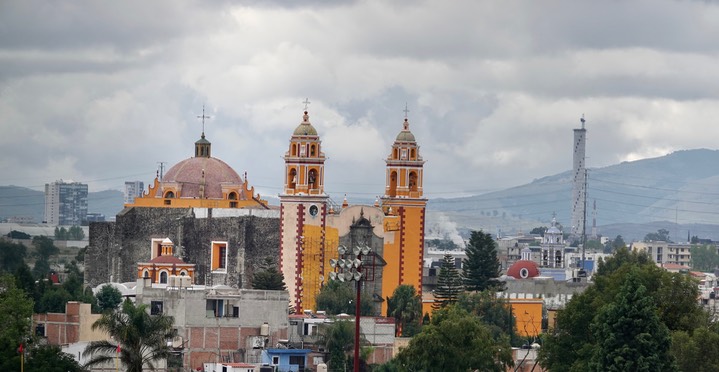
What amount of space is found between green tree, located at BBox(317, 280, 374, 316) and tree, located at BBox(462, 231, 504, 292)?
1373cm

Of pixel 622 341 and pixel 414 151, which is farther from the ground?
pixel 414 151

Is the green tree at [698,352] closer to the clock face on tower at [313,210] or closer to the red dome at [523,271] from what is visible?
the clock face on tower at [313,210]

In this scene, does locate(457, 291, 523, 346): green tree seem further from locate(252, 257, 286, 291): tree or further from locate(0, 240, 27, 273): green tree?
locate(0, 240, 27, 273): green tree

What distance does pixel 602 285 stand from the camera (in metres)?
93.4

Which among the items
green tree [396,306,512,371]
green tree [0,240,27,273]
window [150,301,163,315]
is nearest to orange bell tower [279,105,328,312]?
green tree [0,240,27,273]

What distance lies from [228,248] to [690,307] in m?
46.2

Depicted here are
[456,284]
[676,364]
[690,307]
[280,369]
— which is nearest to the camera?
[676,364]

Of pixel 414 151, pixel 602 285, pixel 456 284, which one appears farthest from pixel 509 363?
pixel 414 151

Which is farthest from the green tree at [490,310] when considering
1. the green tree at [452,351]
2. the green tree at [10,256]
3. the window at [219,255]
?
the green tree at [10,256]

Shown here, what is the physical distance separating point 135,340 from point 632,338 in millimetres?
17817

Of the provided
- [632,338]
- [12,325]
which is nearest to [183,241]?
[12,325]

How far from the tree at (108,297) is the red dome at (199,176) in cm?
1492

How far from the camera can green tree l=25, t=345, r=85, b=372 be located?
277 feet

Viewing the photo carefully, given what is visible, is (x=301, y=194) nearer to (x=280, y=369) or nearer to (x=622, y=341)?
(x=280, y=369)
